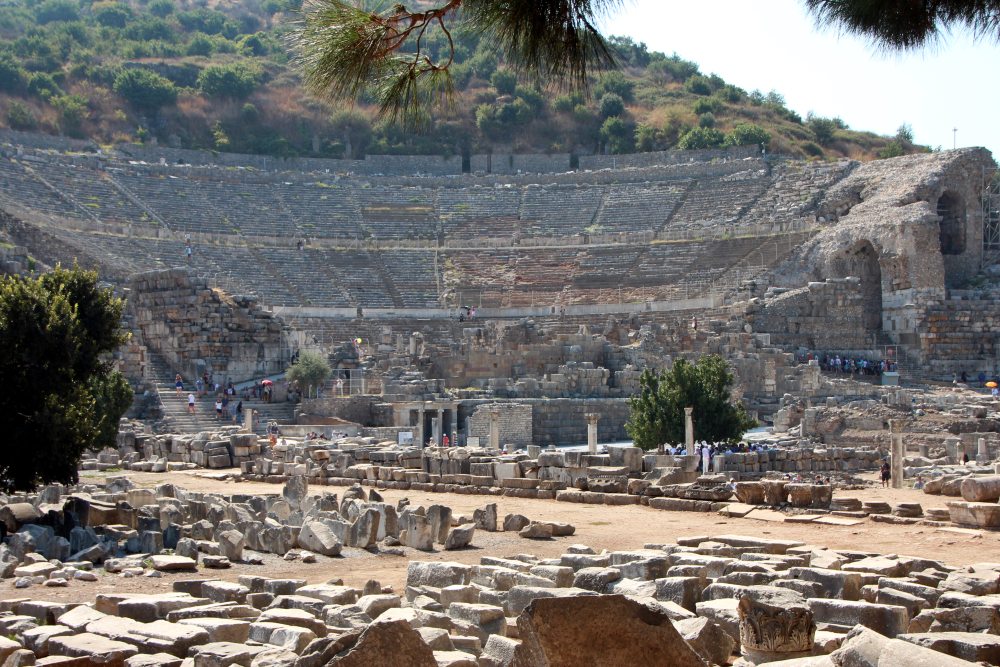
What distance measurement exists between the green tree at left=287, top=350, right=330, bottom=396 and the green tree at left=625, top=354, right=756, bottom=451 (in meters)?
11.1

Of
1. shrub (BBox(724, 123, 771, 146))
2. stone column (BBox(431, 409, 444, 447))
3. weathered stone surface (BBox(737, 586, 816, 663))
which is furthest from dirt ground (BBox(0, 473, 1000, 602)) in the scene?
shrub (BBox(724, 123, 771, 146))

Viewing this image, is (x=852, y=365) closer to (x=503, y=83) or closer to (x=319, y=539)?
(x=319, y=539)

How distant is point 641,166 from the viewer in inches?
2309

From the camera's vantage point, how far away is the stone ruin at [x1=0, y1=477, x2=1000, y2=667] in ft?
20.7

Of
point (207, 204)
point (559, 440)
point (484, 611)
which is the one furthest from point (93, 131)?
point (484, 611)

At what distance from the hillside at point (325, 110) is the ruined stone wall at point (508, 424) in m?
32.0

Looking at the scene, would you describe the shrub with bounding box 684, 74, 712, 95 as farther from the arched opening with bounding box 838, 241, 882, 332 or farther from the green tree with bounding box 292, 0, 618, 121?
the green tree with bounding box 292, 0, 618, 121

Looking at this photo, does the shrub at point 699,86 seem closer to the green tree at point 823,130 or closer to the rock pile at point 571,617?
Answer: the green tree at point 823,130

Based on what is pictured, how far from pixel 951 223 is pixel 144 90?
1751 inches

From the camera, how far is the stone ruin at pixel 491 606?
632 cm

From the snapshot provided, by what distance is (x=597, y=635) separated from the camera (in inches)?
247

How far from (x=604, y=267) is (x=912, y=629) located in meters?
38.5

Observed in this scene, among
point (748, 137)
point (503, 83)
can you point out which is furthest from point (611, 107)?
point (748, 137)

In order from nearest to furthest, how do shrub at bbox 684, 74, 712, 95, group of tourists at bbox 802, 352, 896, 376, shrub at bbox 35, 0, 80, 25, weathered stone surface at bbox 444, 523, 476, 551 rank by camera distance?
weathered stone surface at bbox 444, 523, 476, 551 < group of tourists at bbox 802, 352, 896, 376 < shrub at bbox 684, 74, 712, 95 < shrub at bbox 35, 0, 80, 25
